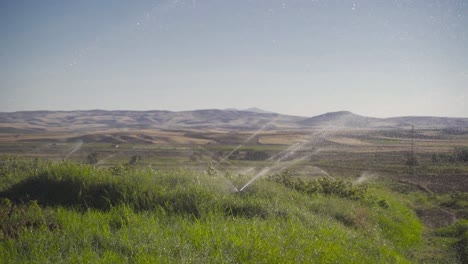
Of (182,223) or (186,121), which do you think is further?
(186,121)

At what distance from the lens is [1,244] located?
228 inches

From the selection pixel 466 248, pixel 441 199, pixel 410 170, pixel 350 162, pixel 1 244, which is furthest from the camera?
pixel 350 162

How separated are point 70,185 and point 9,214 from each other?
279 cm

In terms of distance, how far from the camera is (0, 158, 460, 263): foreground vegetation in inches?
228

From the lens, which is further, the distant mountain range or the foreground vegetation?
the distant mountain range

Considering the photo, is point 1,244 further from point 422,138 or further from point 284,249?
point 422,138

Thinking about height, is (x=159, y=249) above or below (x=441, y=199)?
above

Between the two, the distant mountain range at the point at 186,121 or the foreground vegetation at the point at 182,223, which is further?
the distant mountain range at the point at 186,121

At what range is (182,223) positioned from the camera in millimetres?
7289

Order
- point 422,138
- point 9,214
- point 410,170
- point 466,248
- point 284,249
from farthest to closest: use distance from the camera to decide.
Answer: point 422,138 < point 410,170 < point 466,248 < point 9,214 < point 284,249

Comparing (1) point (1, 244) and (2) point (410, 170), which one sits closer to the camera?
(1) point (1, 244)

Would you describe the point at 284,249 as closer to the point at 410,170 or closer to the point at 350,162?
the point at 410,170

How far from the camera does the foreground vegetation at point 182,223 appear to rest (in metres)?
5.80

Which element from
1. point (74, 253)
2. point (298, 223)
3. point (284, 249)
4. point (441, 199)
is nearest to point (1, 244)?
point (74, 253)
